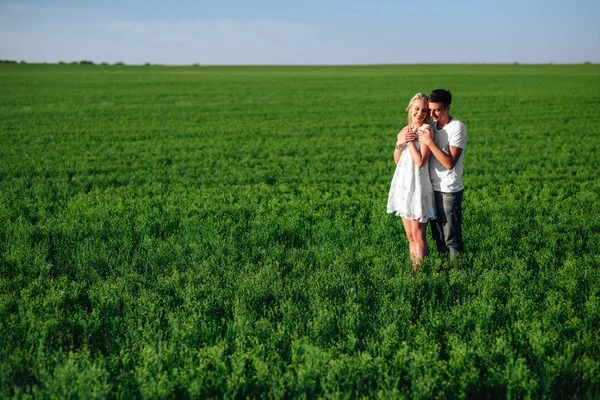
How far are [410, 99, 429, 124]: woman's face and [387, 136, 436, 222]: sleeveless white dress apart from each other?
1.21ft

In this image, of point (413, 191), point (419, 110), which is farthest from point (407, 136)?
point (413, 191)

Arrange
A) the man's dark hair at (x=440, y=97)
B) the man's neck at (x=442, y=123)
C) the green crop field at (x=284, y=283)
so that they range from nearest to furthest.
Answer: the green crop field at (x=284, y=283), the man's dark hair at (x=440, y=97), the man's neck at (x=442, y=123)

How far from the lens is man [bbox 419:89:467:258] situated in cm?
524

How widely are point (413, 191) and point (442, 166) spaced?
466mm

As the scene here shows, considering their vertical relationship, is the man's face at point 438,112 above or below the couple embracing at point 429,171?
above

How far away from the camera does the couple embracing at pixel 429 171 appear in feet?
17.3

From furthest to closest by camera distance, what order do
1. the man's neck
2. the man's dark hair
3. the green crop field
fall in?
the man's neck → the man's dark hair → the green crop field

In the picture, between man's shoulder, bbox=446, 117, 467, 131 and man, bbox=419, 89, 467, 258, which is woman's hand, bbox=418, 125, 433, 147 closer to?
man, bbox=419, 89, 467, 258

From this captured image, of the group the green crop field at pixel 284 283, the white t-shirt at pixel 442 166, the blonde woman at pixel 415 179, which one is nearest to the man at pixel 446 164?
the white t-shirt at pixel 442 166

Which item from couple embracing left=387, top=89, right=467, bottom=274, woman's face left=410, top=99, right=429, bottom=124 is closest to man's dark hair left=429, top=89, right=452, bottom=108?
couple embracing left=387, top=89, right=467, bottom=274

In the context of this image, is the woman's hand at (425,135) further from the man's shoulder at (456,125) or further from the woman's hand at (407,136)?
the man's shoulder at (456,125)

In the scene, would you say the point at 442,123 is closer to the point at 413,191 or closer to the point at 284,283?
the point at 413,191

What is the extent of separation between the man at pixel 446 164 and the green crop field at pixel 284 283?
0.46m

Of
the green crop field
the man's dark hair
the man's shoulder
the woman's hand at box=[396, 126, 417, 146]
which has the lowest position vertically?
the green crop field
